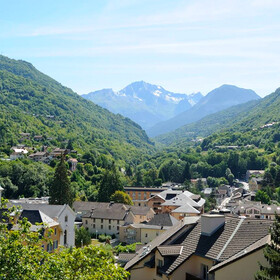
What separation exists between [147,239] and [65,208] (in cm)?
1984

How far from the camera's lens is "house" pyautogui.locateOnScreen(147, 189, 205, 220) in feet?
247

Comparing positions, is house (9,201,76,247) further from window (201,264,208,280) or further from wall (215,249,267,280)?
wall (215,249,267,280)

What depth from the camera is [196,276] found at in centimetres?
1786

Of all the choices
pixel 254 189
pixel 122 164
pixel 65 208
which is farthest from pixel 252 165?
pixel 65 208

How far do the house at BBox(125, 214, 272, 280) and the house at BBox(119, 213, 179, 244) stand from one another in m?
37.9

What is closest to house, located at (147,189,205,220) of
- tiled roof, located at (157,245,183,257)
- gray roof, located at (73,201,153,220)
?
gray roof, located at (73,201,153,220)

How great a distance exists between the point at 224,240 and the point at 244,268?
7.26 ft

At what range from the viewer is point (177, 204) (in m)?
82.6

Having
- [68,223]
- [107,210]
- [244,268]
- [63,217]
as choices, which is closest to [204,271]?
[244,268]

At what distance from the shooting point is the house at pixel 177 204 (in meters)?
75.2

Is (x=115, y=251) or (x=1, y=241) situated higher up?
(x=1, y=241)

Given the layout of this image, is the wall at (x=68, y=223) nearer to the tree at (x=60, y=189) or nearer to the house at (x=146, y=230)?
the house at (x=146, y=230)

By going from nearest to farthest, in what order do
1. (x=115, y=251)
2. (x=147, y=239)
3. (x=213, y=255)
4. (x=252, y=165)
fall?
(x=213, y=255) → (x=115, y=251) → (x=147, y=239) → (x=252, y=165)

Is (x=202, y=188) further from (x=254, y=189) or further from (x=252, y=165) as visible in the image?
(x=252, y=165)
